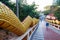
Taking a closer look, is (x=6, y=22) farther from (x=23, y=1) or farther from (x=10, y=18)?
(x=23, y=1)

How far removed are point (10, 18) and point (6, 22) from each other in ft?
0.50

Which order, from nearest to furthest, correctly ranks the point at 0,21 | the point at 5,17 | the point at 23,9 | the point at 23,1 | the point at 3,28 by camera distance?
the point at 0,21 → the point at 5,17 → the point at 3,28 → the point at 23,9 → the point at 23,1

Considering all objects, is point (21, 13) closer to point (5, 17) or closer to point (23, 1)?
point (23, 1)

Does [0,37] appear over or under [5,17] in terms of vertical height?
under

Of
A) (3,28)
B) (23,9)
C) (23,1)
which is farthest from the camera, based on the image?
(23,1)

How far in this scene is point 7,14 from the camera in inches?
65.1

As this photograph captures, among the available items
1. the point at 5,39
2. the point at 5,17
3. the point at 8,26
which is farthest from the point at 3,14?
the point at 5,39

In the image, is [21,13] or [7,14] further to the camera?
[21,13]

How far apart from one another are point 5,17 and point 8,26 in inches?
4.6

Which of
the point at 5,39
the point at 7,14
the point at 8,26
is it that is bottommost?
the point at 5,39

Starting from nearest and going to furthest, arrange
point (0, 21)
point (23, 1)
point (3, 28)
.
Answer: point (0, 21) < point (3, 28) < point (23, 1)

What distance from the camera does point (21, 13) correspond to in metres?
7.82

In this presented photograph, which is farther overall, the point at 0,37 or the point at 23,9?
the point at 23,9

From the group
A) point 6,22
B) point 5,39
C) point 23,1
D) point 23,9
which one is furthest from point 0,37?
point 23,1
